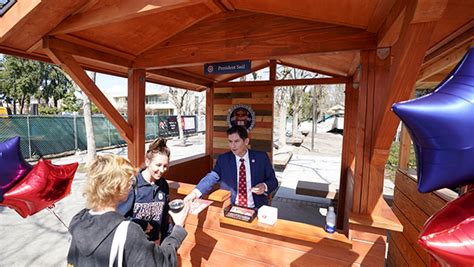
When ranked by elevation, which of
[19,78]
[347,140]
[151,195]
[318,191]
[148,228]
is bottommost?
[318,191]

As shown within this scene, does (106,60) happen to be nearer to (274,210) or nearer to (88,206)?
(88,206)

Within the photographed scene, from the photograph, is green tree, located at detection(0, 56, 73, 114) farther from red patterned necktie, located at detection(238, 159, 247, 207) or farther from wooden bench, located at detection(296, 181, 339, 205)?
red patterned necktie, located at detection(238, 159, 247, 207)

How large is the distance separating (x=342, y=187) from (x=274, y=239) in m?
2.53

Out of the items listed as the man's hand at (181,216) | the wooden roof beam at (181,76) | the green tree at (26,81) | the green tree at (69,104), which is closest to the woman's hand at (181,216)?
A: the man's hand at (181,216)

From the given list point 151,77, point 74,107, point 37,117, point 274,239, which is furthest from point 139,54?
point 74,107

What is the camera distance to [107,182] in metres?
1.34

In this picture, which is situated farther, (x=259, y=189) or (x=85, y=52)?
(x=85, y=52)

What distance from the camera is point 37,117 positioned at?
10406 mm

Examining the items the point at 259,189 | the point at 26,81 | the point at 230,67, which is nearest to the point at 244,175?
the point at 259,189

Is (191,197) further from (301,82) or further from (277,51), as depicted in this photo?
(301,82)

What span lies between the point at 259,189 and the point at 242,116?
2524 mm

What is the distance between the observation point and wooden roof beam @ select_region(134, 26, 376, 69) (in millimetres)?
2201

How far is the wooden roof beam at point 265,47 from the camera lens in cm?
220

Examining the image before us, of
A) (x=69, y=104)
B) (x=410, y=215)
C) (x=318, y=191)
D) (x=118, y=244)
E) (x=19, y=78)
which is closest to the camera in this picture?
(x=118, y=244)
